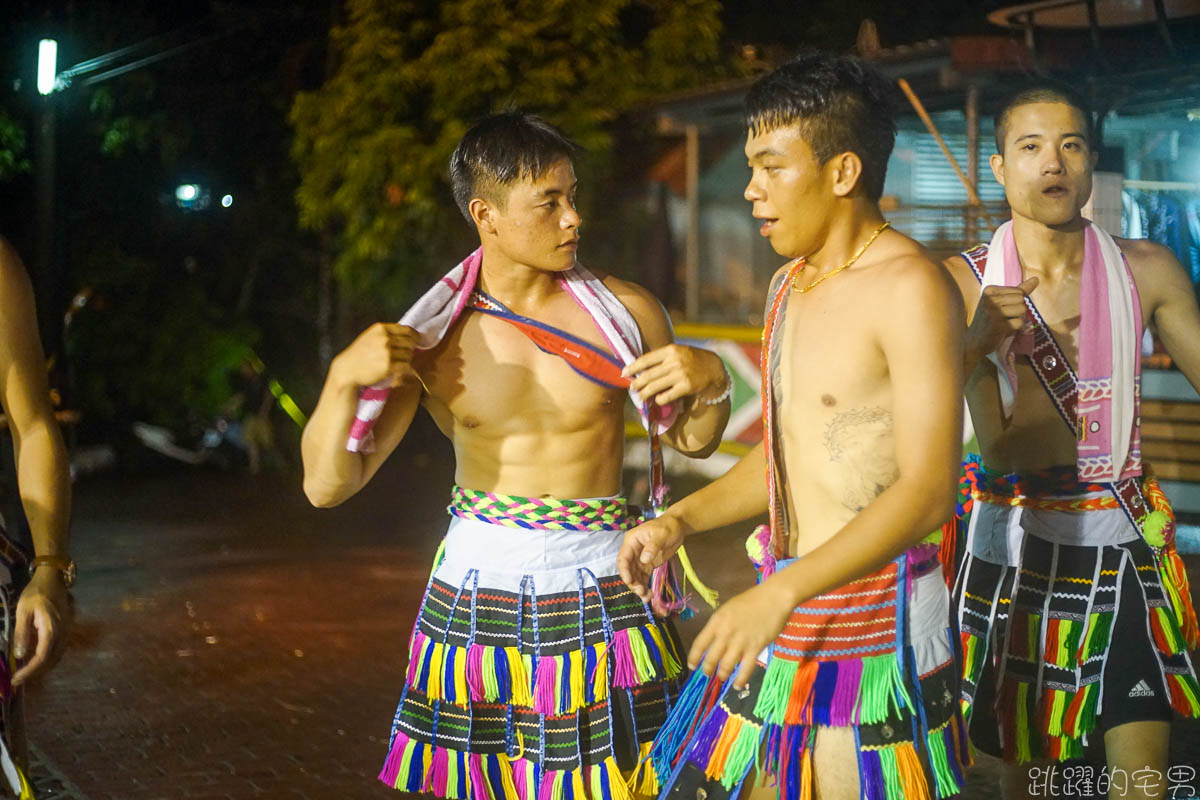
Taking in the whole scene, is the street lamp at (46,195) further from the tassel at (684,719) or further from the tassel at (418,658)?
the tassel at (684,719)

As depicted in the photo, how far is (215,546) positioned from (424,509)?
2.53 metres

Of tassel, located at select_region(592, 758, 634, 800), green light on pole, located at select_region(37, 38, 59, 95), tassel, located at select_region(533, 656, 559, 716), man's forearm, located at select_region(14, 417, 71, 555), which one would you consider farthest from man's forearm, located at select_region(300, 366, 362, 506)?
green light on pole, located at select_region(37, 38, 59, 95)

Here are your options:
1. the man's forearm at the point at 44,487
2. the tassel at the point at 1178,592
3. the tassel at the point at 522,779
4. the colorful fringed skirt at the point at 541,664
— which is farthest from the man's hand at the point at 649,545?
the tassel at the point at 1178,592

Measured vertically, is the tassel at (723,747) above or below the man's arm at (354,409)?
below

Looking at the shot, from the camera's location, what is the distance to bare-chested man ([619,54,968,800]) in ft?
8.70

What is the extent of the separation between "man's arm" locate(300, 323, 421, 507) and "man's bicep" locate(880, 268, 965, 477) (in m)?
1.15

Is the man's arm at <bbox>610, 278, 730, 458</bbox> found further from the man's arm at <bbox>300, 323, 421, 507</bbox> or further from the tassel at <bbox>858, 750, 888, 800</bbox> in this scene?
the tassel at <bbox>858, 750, 888, 800</bbox>

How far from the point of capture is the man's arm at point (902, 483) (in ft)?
7.59

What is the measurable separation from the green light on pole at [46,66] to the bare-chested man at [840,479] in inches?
396

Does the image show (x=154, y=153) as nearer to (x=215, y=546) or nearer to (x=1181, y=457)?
(x=215, y=546)

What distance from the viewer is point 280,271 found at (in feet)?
71.5

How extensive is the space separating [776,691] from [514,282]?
1.33 metres

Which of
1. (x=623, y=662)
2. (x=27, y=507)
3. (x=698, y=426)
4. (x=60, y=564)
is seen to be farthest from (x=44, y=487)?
(x=698, y=426)

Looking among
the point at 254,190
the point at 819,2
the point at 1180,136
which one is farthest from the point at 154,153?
the point at 1180,136
